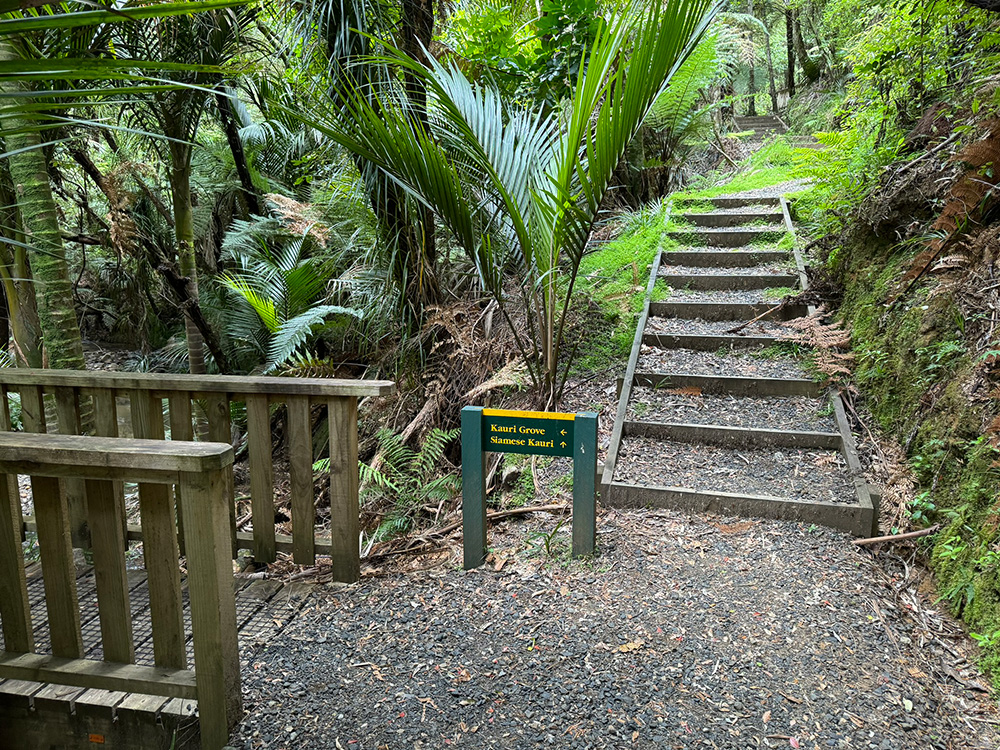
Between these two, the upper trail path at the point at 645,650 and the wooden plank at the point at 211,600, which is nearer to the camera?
the wooden plank at the point at 211,600

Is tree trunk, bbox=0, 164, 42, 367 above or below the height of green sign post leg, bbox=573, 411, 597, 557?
above

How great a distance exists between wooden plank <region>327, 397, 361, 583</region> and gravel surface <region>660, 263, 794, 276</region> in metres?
3.59

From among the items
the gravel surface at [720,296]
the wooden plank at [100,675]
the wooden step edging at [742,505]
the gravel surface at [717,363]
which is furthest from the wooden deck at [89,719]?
the gravel surface at [720,296]

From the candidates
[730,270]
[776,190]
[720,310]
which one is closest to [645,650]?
[720,310]

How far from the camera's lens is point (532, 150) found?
3209 millimetres

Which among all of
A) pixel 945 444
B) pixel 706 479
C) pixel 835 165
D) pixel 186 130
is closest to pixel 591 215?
pixel 706 479

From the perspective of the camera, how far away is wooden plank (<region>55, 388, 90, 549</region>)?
9.20ft

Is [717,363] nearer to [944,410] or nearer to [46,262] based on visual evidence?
[944,410]

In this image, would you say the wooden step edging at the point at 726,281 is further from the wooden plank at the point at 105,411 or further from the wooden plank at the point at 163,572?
the wooden plank at the point at 163,572

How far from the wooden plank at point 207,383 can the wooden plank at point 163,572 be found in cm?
81

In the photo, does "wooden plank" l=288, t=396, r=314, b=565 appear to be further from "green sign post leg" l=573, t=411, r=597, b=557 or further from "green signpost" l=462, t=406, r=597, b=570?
"green sign post leg" l=573, t=411, r=597, b=557

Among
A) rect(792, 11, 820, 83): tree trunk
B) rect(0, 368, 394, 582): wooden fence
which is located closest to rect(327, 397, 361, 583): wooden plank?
rect(0, 368, 394, 582): wooden fence

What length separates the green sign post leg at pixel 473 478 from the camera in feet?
9.05

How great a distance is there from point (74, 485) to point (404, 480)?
1.65 m
